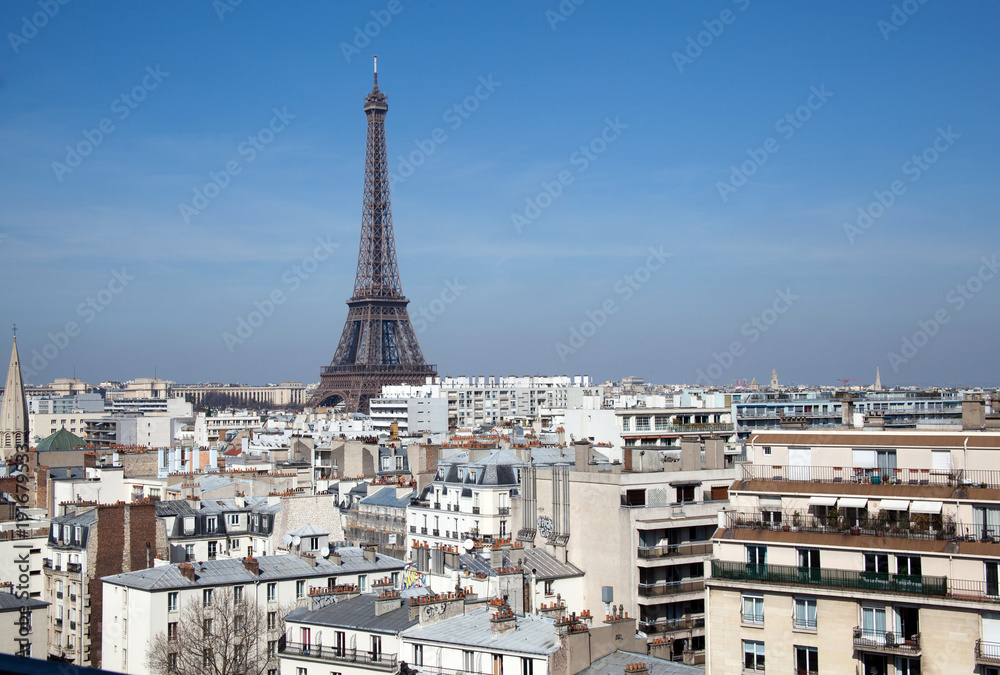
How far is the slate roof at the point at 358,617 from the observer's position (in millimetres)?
26797

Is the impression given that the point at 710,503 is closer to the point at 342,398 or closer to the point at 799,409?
the point at 799,409

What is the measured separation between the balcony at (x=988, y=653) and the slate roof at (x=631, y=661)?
573 cm

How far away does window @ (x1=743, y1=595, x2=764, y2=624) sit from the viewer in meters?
21.3

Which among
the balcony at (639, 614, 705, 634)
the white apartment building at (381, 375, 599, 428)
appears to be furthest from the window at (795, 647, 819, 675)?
the white apartment building at (381, 375, 599, 428)

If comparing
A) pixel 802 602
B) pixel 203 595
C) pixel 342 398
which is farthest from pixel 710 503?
pixel 342 398

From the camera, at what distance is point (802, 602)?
2080 centimetres

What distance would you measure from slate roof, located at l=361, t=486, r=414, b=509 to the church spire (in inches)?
2469

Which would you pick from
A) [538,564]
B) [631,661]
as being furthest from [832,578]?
[538,564]

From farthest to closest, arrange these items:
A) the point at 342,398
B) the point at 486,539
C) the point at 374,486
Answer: the point at 342,398, the point at 374,486, the point at 486,539

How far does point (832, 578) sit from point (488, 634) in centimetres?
766

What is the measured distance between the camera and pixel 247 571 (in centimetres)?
3403

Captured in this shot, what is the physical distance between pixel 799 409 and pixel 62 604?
66798 millimetres

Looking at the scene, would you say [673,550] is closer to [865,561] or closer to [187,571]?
[865,561]

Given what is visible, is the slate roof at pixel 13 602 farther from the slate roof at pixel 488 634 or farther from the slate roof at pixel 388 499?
the slate roof at pixel 488 634
